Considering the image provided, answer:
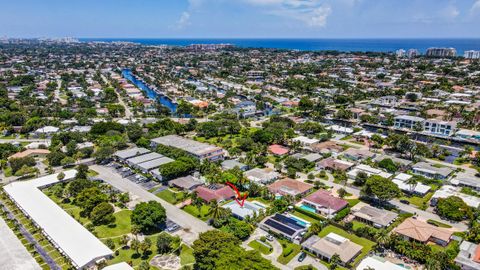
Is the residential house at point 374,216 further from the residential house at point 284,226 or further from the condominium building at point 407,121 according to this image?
Result: the condominium building at point 407,121

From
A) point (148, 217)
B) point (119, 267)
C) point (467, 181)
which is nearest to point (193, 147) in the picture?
point (148, 217)

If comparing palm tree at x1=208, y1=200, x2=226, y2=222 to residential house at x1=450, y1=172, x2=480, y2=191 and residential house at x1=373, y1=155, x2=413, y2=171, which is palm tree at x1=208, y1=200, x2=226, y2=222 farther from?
residential house at x1=450, y1=172, x2=480, y2=191

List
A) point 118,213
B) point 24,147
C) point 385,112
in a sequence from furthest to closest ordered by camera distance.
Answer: point 385,112 → point 24,147 → point 118,213

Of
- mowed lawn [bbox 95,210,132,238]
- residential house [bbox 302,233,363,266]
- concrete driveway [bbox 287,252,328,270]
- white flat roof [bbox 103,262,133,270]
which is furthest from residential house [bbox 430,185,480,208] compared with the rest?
mowed lawn [bbox 95,210,132,238]

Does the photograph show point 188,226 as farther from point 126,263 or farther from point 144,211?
point 126,263

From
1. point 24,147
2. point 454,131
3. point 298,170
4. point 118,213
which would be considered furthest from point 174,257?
point 454,131

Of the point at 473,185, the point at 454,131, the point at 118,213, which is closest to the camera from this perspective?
the point at 118,213

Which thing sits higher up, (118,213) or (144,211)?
(144,211)

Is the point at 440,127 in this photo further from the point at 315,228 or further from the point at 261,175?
the point at 315,228

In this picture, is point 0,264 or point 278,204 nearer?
point 0,264
